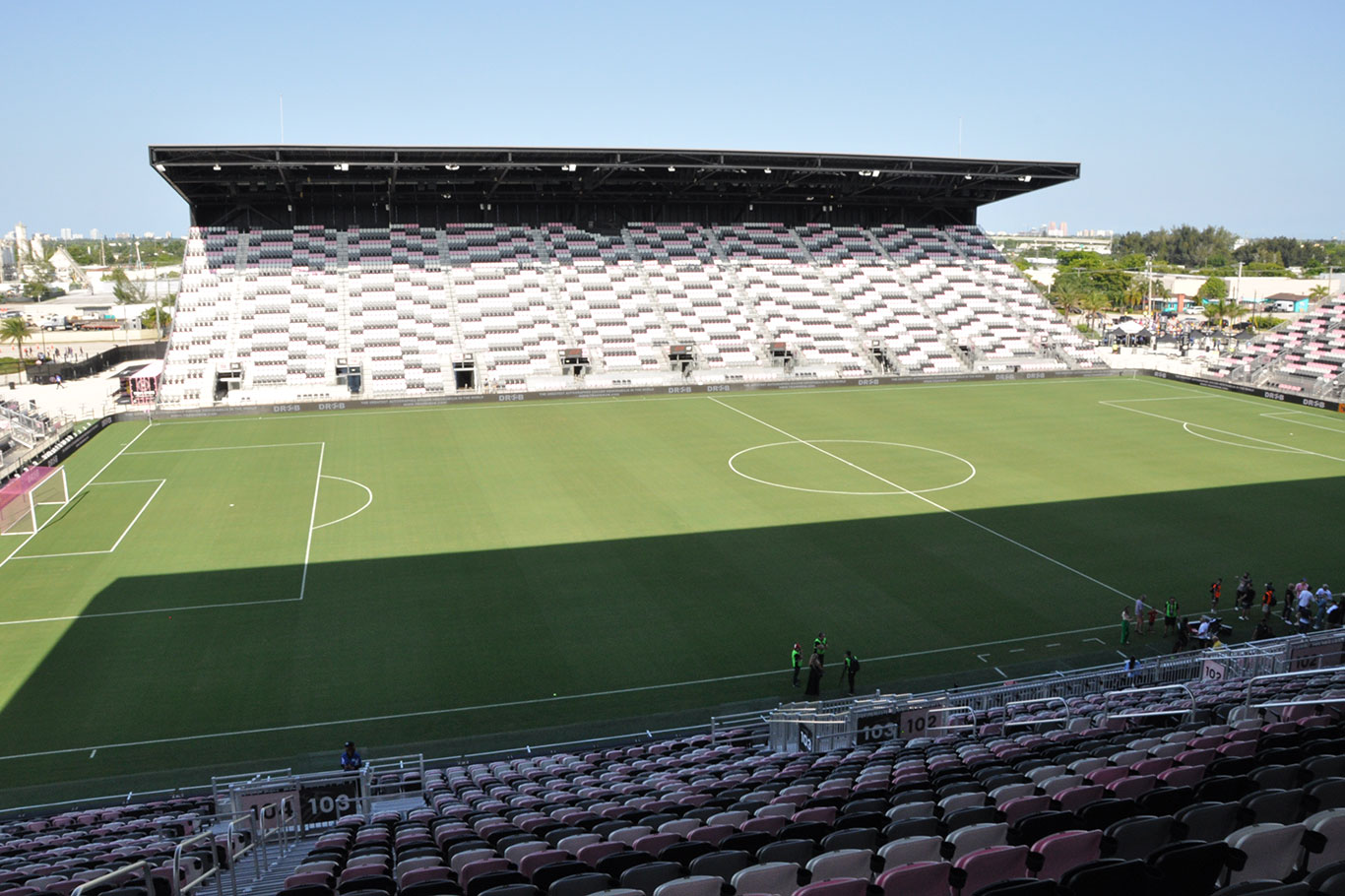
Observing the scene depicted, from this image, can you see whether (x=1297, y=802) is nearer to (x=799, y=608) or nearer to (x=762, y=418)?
(x=799, y=608)

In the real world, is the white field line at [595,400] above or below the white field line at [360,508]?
above

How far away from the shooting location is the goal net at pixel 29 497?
102 feet

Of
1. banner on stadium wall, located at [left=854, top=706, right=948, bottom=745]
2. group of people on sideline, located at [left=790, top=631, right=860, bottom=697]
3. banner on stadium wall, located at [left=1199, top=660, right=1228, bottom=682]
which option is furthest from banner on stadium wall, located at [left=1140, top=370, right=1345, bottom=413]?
banner on stadium wall, located at [left=854, top=706, right=948, bottom=745]

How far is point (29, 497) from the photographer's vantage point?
31.6 metres

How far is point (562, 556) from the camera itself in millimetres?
28375

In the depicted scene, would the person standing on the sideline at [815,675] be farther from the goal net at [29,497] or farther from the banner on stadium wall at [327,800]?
the goal net at [29,497]

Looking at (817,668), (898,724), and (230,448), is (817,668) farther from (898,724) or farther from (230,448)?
(230,448)

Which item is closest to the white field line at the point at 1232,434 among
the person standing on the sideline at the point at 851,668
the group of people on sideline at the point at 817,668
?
the group of people on sideline at the point at 817,668

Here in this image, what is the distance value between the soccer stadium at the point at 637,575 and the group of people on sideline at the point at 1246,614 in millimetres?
161

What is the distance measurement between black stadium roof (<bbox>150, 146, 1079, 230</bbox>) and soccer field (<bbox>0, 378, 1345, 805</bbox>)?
1989 centimetres

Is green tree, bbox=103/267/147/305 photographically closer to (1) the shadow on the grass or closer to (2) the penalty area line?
(1) the shadow on the grass

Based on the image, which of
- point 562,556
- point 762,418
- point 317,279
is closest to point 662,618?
point 562,556

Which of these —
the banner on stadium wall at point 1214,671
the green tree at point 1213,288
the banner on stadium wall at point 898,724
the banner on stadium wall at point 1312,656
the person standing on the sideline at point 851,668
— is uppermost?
the green tree at point 1213,288

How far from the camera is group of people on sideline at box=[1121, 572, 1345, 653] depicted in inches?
870
